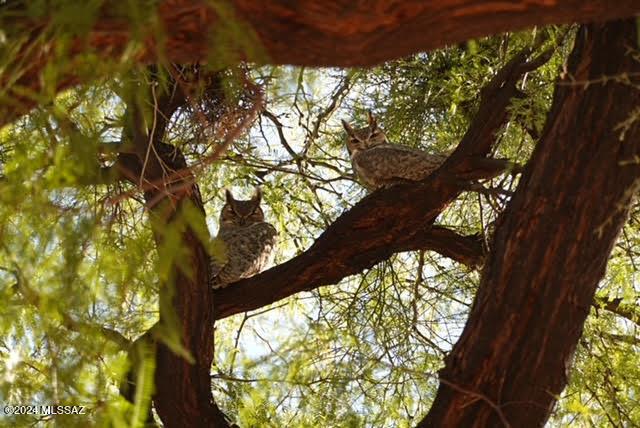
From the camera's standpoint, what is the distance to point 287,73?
2174 mm

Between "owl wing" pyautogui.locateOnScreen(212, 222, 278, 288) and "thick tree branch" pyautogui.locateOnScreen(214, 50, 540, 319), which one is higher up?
"owl wing" pyautogui.locateOnScreen(212, 222, 278, 288)

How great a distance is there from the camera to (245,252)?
4.62 metres

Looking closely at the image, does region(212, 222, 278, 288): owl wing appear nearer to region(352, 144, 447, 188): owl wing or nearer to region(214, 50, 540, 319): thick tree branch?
region(214, 50, 540, 319): thick tree branch

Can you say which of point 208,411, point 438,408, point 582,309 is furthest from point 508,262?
point 208,411

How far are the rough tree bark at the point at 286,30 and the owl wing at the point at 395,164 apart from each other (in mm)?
2174

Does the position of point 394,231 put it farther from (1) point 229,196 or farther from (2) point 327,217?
(1) point 229,196

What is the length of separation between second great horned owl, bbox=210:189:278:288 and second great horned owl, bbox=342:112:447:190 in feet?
1.78

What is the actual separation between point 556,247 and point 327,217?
7.55ft

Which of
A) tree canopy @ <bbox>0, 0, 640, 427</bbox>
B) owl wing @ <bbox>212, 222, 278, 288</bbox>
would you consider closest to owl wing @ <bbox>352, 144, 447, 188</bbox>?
tree canopy @ <bbox>0, 0, 640, 427</bbox>

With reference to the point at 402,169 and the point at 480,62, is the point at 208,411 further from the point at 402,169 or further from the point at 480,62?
the point at 480,62

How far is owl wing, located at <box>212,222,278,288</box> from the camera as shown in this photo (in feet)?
14.2

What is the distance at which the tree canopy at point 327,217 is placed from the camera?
189 centimetres

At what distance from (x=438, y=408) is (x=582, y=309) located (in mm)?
437

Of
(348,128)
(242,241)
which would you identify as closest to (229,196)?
(242,241)
